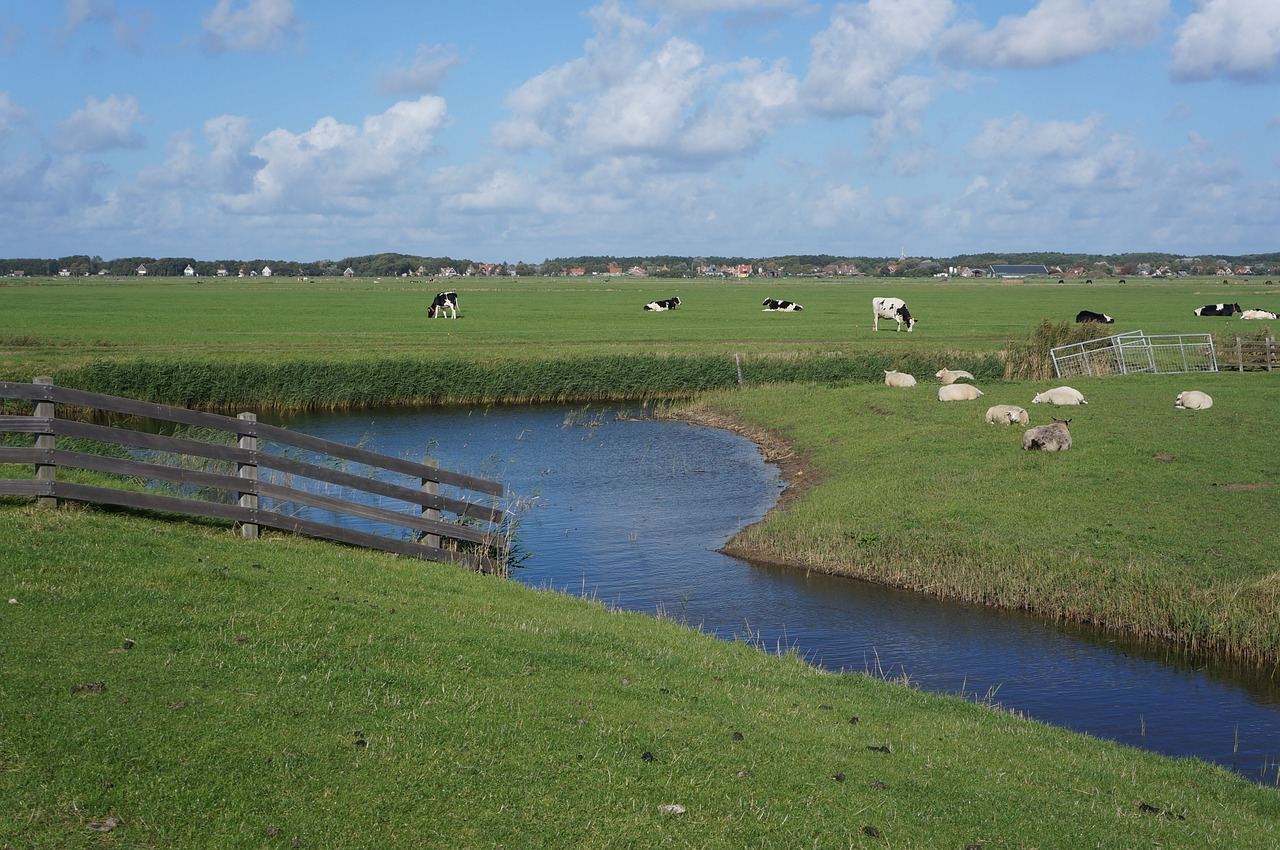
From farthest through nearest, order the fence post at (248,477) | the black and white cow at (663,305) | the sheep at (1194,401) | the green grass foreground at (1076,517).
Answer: the black and white cow at (663,305)
the sheep at (1194,401)
the green grass foreground at (1076,517)
the fence post at (248,477)

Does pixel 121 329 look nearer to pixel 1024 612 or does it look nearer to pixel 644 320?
pixel 644 320

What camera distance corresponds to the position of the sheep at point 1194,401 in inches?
1267

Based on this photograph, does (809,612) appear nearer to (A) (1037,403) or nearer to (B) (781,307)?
(A) (1037,403)

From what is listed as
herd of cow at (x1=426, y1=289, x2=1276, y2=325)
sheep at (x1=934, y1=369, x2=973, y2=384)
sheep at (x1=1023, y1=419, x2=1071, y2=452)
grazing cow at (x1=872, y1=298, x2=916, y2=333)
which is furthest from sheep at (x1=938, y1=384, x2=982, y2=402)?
grazing cow at (x1=872, y1=298, x2=916, y2=333)

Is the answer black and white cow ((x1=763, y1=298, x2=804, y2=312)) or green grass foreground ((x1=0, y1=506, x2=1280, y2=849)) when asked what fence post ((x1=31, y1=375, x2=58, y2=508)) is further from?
black and white cow ((x1=763, y1=298, x2=804, y2=312))

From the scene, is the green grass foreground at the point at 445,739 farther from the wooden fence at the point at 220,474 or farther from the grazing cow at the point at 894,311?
the grazing cow at the point at 894,311

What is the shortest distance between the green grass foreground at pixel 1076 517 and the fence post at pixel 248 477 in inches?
445

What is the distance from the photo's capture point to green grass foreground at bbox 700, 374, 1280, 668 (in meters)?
17.7

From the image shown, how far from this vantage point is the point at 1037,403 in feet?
114

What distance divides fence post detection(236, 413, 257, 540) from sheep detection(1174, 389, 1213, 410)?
90.0ft

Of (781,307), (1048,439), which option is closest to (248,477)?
(1048,439)

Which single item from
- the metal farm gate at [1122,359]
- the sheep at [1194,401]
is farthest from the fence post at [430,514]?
the metal farm gate at [1122,359]

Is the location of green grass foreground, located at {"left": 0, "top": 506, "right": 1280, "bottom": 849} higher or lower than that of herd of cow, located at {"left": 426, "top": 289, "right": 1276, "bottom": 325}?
lower

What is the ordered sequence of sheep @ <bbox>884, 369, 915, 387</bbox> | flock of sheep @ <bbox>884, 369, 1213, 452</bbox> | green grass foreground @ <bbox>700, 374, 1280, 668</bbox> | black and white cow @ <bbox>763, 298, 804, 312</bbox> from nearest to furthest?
1. green grass foreground @ <bbox>700, 374, 1280, 668</bbox>
2. flock of sheep @ <bbox>884, 369, 1213, 452</bbox>
3. sheep @ <bbox>884, 369, 915, 387</bbox>
4. black and white cow @ <bbox>763, 298, 804, 312</bbox>
